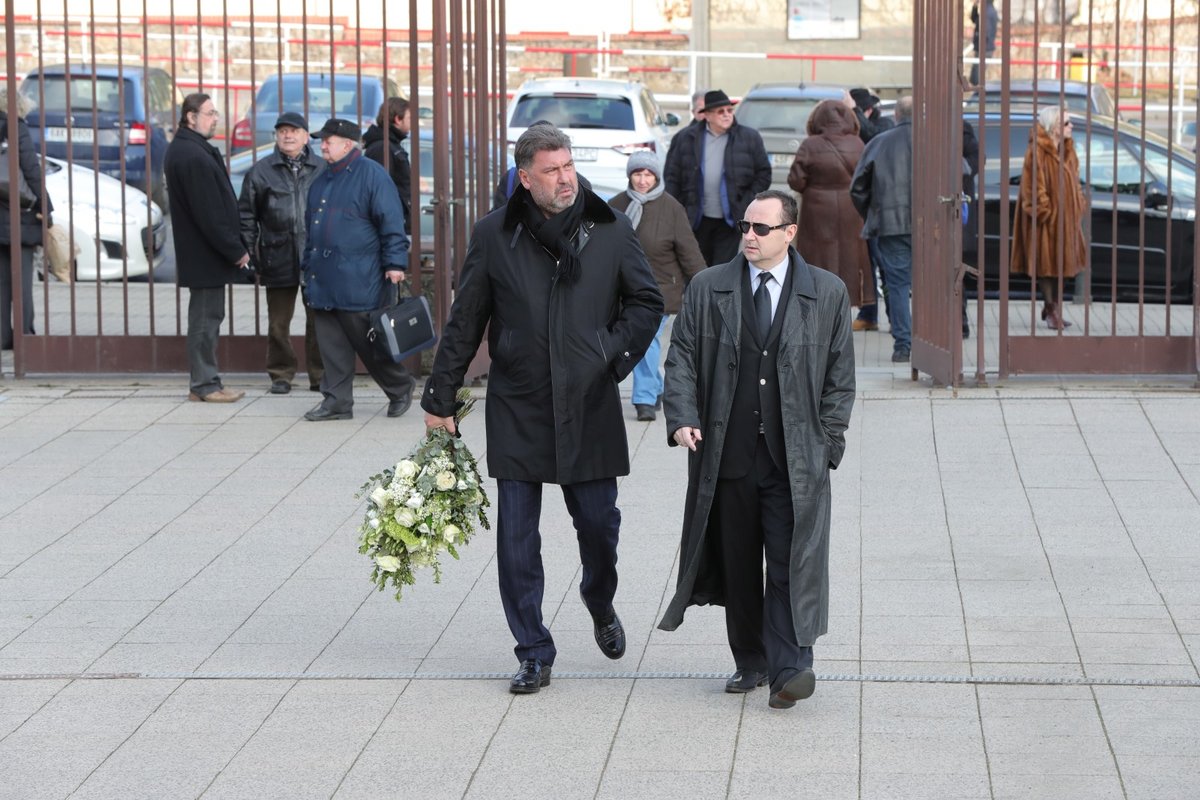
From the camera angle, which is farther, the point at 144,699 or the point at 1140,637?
the point at 1140,637

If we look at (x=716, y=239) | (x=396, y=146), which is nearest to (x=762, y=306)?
(x=396, y=146)

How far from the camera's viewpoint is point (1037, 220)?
12117mm

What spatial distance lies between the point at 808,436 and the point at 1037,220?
7.15m

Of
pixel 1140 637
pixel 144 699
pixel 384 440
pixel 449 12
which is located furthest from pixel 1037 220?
pixel 144 699

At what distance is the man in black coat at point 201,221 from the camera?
10.4 m

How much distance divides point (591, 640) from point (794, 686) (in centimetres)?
109

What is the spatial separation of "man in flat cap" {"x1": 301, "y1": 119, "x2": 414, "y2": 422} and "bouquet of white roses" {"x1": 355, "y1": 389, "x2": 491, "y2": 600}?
13.6ft

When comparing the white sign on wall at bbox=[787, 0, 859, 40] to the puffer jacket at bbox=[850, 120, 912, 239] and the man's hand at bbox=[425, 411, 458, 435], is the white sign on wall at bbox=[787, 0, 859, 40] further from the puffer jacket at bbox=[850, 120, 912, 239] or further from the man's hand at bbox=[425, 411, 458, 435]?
the man's hand at bbox=[425, 411, 458, 435]

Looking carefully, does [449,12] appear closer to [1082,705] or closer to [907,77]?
[1082,705]

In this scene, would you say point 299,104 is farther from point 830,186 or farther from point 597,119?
point 830,186

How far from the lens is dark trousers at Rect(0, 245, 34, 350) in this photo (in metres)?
12.1

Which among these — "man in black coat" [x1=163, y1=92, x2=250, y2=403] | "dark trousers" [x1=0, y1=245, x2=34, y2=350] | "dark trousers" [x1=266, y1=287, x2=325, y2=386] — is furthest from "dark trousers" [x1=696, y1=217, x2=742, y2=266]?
"dark trousers" [x1=0, y1=245, x2=34, y2=350]

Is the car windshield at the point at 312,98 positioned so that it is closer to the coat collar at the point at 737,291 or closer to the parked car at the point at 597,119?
the parked car at the point at 597,119

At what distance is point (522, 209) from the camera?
18.8 ft
